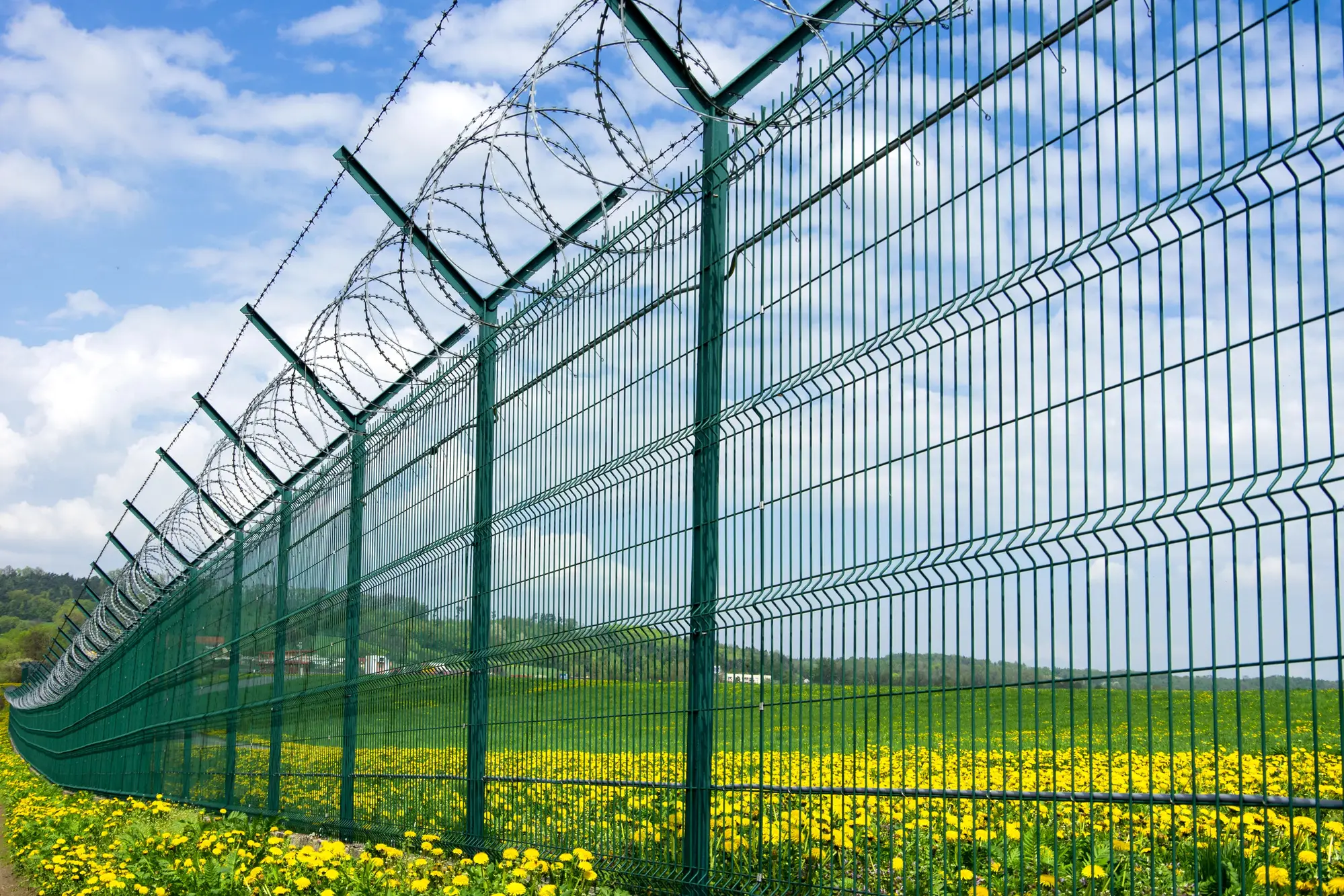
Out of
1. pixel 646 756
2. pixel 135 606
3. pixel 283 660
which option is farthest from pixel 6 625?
pixel 646 756

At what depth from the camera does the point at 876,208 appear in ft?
16.0

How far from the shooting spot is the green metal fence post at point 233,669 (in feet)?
47.7

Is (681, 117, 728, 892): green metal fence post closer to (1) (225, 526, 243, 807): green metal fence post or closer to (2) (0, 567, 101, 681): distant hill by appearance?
(1) (225, 526, 243, 807): green metal fence post

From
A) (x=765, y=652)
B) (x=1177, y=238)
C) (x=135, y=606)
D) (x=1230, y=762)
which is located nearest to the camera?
(x=1177, y=238)

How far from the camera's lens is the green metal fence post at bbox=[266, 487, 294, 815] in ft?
41.3

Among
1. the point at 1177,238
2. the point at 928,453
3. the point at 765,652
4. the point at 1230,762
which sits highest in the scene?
the point at 1177,238

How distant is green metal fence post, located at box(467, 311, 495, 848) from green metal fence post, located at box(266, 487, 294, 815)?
5.08m

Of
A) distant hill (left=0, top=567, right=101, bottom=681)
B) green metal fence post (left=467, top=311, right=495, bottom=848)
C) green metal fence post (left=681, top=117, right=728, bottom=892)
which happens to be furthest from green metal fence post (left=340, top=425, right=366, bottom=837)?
distant hill (left=0, top=567, right=101, bottom=681)

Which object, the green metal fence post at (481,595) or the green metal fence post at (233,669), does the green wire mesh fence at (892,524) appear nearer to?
the green metal fence post at (481,595)

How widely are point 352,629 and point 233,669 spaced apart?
205 inches

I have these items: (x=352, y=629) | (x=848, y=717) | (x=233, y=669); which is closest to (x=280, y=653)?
(x=233, y=669)

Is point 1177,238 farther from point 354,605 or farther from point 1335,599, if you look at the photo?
point 354,605

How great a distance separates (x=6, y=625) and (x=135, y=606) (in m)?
107

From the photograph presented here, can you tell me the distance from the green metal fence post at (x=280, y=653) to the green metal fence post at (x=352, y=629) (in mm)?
2267
